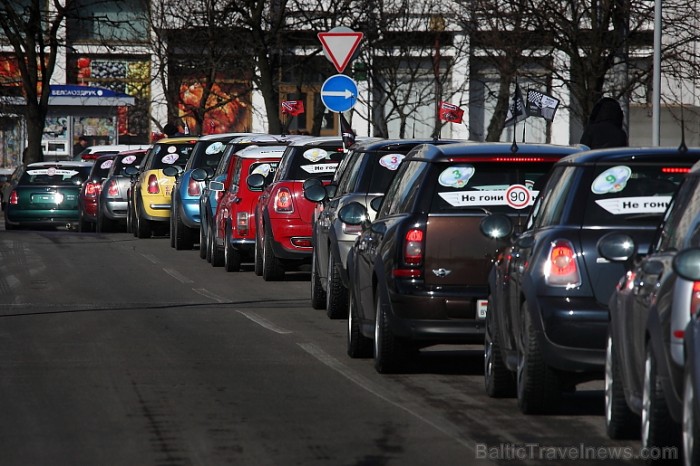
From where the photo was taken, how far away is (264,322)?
15.0 m

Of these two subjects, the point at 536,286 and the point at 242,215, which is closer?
the point at 536,286

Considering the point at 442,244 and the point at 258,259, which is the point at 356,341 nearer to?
the point at 442,244

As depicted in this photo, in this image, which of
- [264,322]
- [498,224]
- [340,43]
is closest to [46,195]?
[340,43]

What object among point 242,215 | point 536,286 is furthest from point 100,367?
point 242,215

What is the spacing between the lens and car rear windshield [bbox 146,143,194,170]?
96.0 feet

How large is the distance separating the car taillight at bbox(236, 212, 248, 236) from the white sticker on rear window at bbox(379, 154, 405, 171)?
619 cm

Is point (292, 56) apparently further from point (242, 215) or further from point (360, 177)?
point (360, 177)

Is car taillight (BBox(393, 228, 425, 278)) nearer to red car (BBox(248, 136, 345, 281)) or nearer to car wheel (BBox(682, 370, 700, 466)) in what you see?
car wheel (BBox(682, 370, 700, 466))

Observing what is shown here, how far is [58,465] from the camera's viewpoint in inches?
305

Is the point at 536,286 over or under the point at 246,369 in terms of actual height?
over

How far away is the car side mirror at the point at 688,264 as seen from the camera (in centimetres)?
636

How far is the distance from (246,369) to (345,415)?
2.21 meters

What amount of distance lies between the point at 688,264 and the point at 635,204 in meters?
2.96

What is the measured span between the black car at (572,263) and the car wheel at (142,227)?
19868 millimetres
